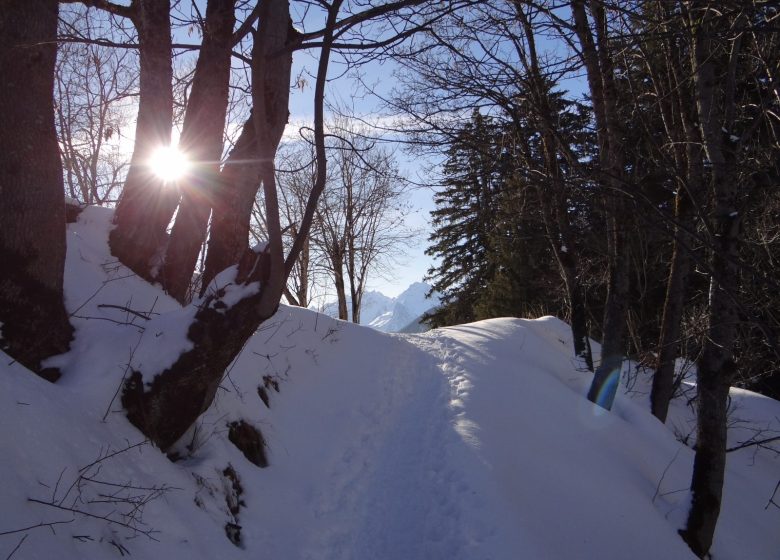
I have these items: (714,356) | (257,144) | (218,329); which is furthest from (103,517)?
(714,356)

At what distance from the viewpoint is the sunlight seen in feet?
14.4

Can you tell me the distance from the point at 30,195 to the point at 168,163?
1769mm

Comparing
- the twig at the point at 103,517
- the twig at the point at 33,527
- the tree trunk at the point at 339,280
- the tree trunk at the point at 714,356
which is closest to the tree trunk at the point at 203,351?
the twig at the point at 103,517

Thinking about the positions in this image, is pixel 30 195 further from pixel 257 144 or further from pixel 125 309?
pixel 257 144

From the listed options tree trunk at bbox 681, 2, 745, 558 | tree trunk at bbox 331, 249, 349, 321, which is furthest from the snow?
tree trunk at bbox 331, 249, 349, 321

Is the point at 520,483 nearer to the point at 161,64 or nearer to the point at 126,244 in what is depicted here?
the point at 126,244

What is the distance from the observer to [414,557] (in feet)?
11.3

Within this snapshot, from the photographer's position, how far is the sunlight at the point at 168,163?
4.40m

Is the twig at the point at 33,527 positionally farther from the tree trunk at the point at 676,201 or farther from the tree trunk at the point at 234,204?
the tree trunk at the point at 676,201

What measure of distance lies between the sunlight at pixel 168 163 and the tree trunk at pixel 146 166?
54 millimetres

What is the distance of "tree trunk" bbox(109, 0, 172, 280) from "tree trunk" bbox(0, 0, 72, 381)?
131cm

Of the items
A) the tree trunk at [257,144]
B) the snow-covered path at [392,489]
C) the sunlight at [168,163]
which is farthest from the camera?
the sunlight at [168,163]

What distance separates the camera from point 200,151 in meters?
4.35

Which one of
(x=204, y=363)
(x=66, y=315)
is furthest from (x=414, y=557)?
(x=66, y=315)
